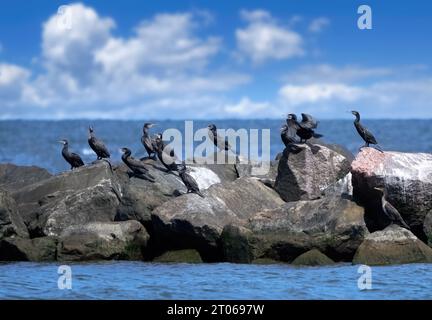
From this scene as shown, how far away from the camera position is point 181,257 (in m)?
17.4

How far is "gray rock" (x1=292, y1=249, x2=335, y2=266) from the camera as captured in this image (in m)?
16.5

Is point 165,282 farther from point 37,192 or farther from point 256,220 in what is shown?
point 37,192

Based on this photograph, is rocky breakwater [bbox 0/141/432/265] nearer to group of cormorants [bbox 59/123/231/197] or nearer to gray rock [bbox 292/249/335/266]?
gray rock [bbox 292/249/335/266]

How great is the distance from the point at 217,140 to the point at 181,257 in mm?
5281

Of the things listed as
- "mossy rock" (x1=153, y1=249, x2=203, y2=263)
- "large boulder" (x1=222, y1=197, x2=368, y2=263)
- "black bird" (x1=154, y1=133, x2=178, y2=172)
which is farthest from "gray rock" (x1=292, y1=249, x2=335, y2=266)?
"black bird" (x1=154, y1=133, x2=178, y2=172)

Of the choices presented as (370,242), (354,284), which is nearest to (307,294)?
(354,284)

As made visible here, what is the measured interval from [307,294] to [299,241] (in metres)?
2.25

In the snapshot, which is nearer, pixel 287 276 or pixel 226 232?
pixel 287 276

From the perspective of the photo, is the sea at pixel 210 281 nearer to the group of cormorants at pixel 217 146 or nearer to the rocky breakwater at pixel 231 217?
the rocky breakwater at pixel 231 217

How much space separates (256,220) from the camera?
17312 millimetres

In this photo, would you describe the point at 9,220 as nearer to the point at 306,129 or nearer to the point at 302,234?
the point at 302,234

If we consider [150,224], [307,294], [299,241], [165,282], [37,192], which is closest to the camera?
[307,294]

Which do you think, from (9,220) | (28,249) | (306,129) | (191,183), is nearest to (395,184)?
(306,129)

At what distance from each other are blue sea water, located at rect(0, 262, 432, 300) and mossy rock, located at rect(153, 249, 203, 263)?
333 millimetres
